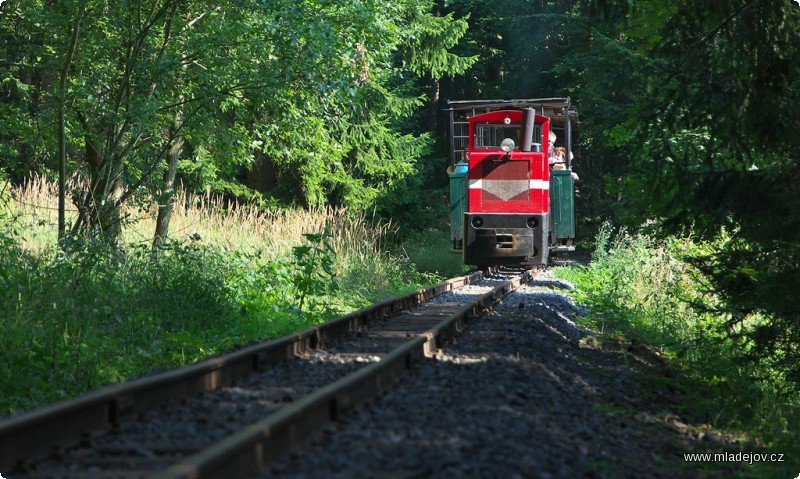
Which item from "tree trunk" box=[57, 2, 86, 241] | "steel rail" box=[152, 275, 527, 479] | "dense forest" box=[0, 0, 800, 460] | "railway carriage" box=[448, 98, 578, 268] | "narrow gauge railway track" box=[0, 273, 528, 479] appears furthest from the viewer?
"railway carriage" box=[448, 98, 578, 268]

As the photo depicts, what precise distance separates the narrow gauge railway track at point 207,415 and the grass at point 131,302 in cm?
128

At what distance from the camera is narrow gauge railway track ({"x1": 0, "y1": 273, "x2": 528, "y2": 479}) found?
4.03 meters

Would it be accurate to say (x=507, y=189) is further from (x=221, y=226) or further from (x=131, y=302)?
(x=131, y=302)

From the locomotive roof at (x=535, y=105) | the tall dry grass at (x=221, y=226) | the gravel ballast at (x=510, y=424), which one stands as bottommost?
the gravel ballast at (x=510, y=424)

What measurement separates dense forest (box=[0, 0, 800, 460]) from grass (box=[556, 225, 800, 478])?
0.38 metres

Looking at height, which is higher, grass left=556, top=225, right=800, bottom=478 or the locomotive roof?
the locomotive roof

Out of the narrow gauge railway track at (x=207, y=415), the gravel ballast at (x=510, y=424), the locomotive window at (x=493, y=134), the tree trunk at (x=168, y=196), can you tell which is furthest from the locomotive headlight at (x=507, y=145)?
the narrow gauge railway track at (x=207, y=415)

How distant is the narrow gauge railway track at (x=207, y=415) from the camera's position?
13.2 ft

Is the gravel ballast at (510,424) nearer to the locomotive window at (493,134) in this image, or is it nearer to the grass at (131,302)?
the grass at (131,302)

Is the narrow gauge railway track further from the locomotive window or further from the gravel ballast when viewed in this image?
the locomotive window

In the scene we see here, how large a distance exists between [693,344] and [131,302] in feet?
20.3

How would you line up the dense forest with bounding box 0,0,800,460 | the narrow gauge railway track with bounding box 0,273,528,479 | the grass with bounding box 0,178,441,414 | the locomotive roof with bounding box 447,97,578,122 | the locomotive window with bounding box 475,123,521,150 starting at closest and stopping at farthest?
1. the narrow gauge railway track with bounding box 0,273,528,479
2. the grass with bounding box 0,178,441,414
3. the dense forest with bounding box 0,0,800,460
4. the locomotive window with bounding box 475,123,521,150
5. the locomotive roof with bounding box 447,97,578,122

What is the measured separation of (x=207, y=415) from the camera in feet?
17.1

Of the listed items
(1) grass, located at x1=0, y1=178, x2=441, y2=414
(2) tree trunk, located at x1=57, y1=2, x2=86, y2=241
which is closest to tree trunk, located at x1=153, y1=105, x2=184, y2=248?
(1) grass, located at x1=0, y1=178, x2=441, y2=414
